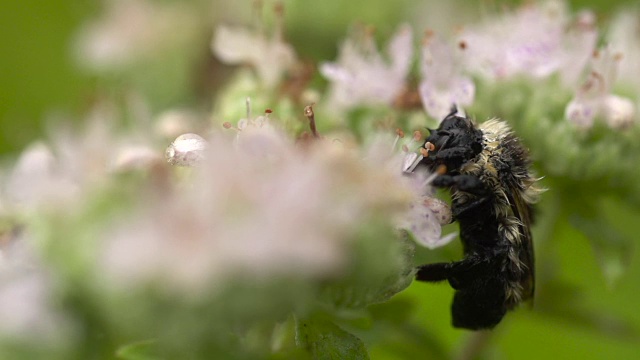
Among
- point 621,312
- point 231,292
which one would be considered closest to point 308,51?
point 621,312

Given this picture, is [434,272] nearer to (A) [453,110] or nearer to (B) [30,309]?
(A) [453,110]

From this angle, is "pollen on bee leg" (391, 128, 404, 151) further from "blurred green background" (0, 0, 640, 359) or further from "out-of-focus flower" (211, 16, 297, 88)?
"out-of-focus flower" (211, 16, 297, 88)

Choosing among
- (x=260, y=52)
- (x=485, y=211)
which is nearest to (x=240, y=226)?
(x=485, y=211)

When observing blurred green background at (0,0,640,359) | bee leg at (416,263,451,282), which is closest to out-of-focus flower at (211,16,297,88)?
blurred green background at (0,0,640,359)

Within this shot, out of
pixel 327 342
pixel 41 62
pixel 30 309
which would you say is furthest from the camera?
pixel 41 62

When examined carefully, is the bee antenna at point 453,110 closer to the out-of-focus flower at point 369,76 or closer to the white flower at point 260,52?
the out-of-focus flower at point 369,76
